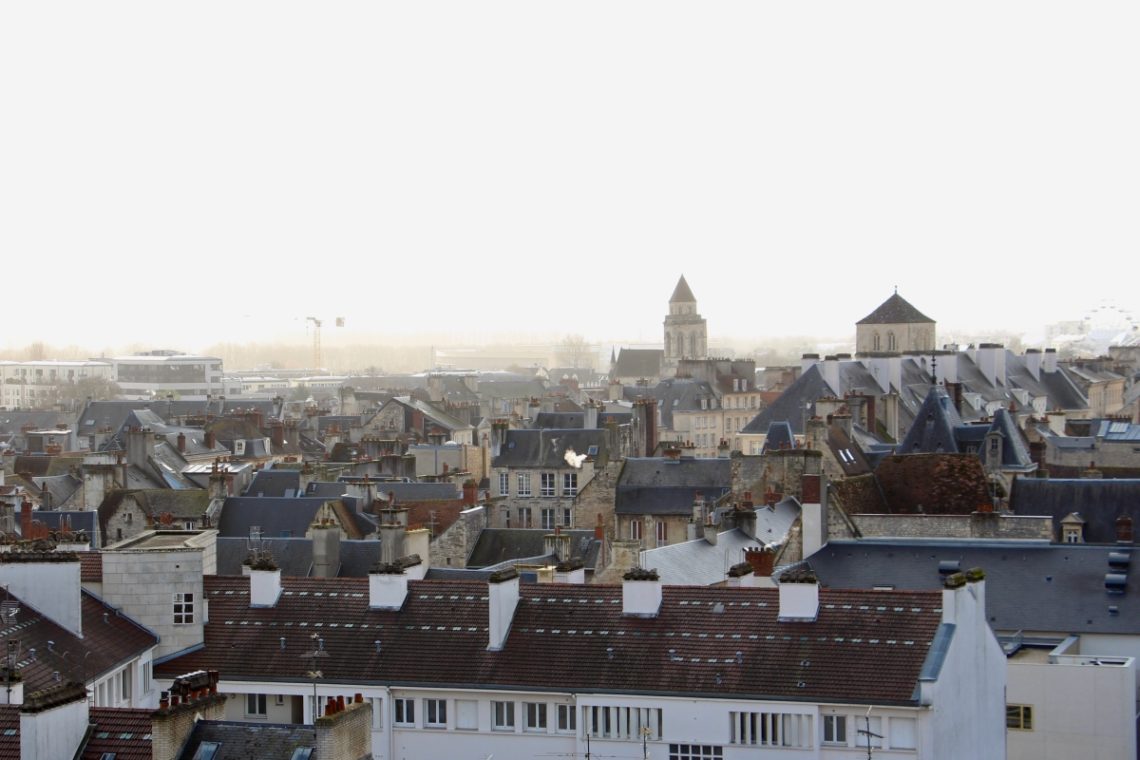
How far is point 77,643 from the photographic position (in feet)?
91.7

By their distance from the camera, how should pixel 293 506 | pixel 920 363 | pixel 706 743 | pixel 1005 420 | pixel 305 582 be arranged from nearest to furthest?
pixel 706 743
pixel 305 582
pixel 293 506
pixel 1005 420
pixel 920 363

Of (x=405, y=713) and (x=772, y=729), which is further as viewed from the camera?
(x=405, y=713)

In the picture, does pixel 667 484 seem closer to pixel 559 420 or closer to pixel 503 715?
pixel 559 420

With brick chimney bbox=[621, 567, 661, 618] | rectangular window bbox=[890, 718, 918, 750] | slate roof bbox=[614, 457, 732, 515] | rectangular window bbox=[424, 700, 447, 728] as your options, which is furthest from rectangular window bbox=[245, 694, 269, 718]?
slate roof bbox=[614, 457, 732, 515]

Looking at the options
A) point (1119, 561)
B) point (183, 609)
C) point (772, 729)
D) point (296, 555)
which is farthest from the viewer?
point (296, 555)

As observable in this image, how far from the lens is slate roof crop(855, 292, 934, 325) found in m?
125

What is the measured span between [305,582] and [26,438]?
6910 centimetres

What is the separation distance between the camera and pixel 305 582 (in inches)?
1266

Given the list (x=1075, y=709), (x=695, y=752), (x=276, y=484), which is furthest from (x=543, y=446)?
(x=695, y=752)

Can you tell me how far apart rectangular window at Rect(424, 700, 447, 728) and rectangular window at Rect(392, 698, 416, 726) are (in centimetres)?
21

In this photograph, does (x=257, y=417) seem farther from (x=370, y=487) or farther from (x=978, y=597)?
(x=978, y=597)

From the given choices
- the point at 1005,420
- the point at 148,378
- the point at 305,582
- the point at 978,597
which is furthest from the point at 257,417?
the point at 148,378

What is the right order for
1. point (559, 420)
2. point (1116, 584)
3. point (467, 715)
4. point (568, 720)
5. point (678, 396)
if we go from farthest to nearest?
point (678, 396) → point (559, 420) → point (1116, 584) → point (467, 715) → point (568, 720)

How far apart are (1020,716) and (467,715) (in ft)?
38.4
